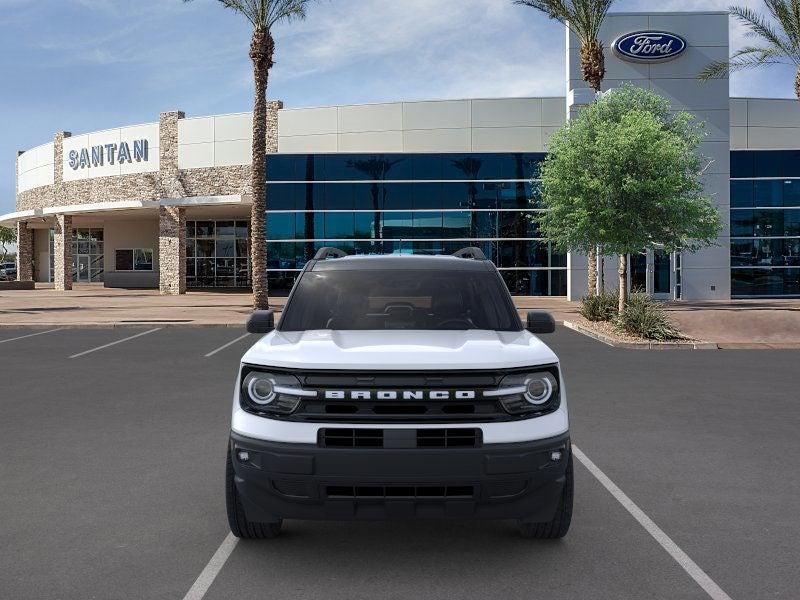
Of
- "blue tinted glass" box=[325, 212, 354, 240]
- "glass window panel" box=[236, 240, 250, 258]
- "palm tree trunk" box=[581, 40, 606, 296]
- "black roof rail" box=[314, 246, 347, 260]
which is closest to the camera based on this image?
"black roof rail" box=[314, 246, 347, 260]

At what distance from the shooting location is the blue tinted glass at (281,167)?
37.6 metres

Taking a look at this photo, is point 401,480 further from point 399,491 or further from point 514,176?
point 514,176

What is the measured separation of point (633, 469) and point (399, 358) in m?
3.29

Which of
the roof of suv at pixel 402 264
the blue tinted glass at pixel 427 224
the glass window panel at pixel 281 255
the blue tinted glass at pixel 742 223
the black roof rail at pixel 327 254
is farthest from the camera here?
the glass window panel at pixel 281 255

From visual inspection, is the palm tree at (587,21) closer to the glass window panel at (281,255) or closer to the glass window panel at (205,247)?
the glass window panel at (281,255)

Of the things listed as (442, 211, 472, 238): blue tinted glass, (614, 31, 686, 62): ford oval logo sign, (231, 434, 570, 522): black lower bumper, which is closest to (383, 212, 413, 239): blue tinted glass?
(442, 211, 472, 238): blue tinted glass

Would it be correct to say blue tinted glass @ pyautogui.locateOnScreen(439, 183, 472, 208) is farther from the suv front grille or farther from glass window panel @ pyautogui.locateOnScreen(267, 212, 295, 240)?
the suv front grille

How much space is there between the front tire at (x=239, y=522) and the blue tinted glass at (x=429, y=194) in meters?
32.8

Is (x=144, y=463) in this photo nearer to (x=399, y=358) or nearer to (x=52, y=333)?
(x=399, y=358)

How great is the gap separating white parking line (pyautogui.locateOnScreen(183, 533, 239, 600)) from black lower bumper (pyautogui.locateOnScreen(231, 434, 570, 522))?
0.53 m

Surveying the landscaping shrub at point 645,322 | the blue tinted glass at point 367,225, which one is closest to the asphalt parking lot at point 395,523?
the landscaping shrub at point 645,322

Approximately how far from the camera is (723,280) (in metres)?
34.7

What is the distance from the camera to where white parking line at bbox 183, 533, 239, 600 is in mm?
4004

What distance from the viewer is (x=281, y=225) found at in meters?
37.8
